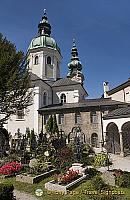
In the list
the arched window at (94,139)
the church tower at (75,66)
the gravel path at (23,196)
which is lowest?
the gravel path at (23,196)

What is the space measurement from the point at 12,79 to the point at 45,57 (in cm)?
2155

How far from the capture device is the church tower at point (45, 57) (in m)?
42.4

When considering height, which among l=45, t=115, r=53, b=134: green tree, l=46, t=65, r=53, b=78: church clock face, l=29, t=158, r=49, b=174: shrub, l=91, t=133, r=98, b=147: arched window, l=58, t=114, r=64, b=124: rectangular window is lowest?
l=29, t=158, r=49, b=174: shrub

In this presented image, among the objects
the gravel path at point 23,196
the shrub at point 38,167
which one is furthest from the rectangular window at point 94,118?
the gravel path at point 23,196

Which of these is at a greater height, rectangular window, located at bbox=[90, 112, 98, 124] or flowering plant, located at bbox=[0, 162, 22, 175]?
rectangular window, located at bbox=[90, 112, 98, 124]

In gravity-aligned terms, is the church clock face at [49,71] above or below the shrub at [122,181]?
above

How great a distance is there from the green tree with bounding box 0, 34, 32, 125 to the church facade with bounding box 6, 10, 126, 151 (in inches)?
265

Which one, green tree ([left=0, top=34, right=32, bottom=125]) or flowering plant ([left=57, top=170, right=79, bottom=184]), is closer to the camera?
flowering plant ([left=57, top=170, right=79, bottom=184])

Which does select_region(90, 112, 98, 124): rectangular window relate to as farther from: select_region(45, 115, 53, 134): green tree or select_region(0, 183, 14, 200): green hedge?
select_region(0, 183, 14, 200): green hedge

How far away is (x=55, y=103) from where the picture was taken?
134ft

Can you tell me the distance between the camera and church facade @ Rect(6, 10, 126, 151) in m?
33.6

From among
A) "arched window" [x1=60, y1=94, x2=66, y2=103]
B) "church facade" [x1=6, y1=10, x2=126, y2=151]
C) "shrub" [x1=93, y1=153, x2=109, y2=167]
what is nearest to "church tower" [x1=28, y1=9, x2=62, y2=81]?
"church facade" [x1=6, y1=10, x2=126, y2=151]

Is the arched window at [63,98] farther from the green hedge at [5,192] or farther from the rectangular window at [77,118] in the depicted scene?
the green hedge at [5,192]

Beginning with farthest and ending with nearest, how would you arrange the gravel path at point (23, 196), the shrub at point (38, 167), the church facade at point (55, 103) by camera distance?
the church facade at point (55, 103) → the shrub at point (38, 167) → the gravel path at point (23, 196)
